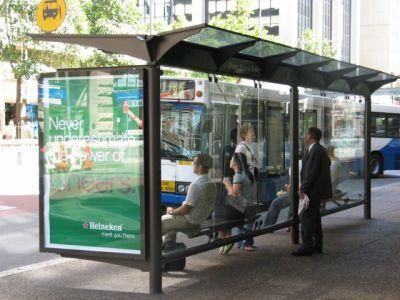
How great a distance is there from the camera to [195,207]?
271 inches

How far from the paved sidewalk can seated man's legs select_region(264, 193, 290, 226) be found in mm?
390

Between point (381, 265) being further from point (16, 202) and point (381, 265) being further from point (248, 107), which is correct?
point (16, 202)

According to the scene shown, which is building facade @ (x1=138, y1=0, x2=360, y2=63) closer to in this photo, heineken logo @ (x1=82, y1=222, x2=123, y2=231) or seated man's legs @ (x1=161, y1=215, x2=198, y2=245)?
seated man's legs @ (x1=161, y1=215, x2=198, y2=245)

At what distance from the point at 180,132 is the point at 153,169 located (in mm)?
2751

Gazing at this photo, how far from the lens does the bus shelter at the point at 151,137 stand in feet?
19.0

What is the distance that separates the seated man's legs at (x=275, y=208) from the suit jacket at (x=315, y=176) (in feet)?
2.62

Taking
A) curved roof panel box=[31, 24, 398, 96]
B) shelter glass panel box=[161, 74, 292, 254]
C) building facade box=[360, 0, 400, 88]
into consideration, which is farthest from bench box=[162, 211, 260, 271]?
building facade box=[360, 0, 400, 88]

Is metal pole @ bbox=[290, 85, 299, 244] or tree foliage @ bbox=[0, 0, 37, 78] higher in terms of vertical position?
tree foliage @ bbox=[0, 0, 37, 78]

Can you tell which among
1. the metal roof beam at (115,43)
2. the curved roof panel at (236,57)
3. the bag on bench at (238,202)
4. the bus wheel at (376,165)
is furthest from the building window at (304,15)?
the metal roof beam at (115,43)

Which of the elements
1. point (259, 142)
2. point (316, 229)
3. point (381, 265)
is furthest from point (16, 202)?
point (381, 265)

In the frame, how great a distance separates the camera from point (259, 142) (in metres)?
8.45

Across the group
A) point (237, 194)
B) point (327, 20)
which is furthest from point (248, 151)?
point (327, 20)

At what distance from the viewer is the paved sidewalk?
235 inches

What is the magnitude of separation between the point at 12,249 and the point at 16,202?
5525 millimetres
